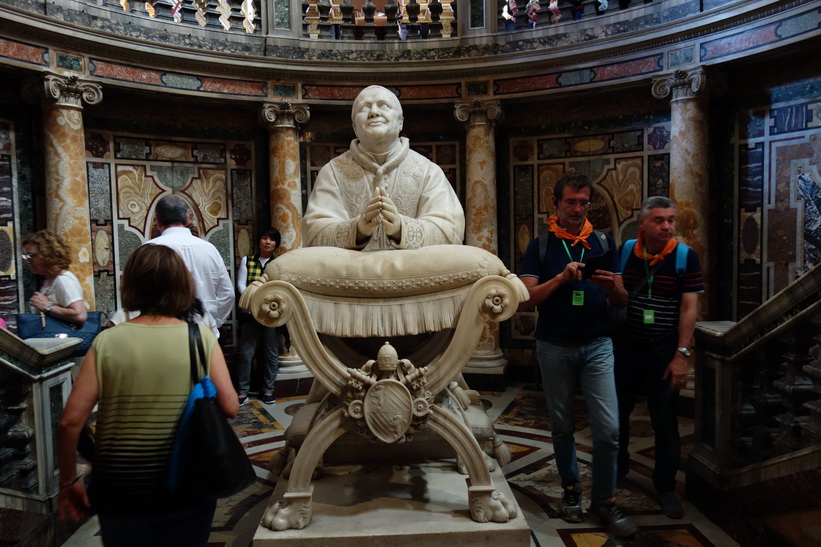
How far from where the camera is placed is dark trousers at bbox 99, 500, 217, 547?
1.68 m

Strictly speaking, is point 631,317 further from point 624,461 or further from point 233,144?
point 233,144

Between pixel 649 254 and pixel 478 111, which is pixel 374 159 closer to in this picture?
pixel 649 254

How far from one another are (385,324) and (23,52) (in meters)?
4.39

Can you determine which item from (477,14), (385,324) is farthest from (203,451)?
(477,14)

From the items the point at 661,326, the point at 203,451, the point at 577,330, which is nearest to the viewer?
the point at 203,451

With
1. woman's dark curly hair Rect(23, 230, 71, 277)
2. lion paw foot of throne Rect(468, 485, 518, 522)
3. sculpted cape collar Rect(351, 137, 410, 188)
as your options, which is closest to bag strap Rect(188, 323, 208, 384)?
lion paw foot of throne Rect(468, 485, 518, 522)

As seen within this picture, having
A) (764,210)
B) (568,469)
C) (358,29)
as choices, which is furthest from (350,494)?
(358,29)

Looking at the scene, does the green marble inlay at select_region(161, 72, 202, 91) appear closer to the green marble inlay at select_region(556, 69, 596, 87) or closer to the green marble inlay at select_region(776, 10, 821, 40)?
the green marble inlay at select_region(556, 69, 596, 87)

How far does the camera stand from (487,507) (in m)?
2.60

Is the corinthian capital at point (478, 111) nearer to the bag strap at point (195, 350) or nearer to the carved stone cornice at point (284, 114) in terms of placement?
the carved stone cornice at point (284, 114)

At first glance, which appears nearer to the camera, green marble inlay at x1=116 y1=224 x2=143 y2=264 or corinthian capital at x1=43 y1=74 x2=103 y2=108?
corinthian capital at x1=43 y1=74 x2=103 y2=108

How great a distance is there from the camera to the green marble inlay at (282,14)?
20.1 ft

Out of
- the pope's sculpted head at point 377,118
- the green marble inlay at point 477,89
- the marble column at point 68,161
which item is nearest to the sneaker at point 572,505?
the pope's sculpted head at point 377,118

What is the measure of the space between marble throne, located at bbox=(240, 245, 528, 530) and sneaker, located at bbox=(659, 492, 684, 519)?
44.1 inches
